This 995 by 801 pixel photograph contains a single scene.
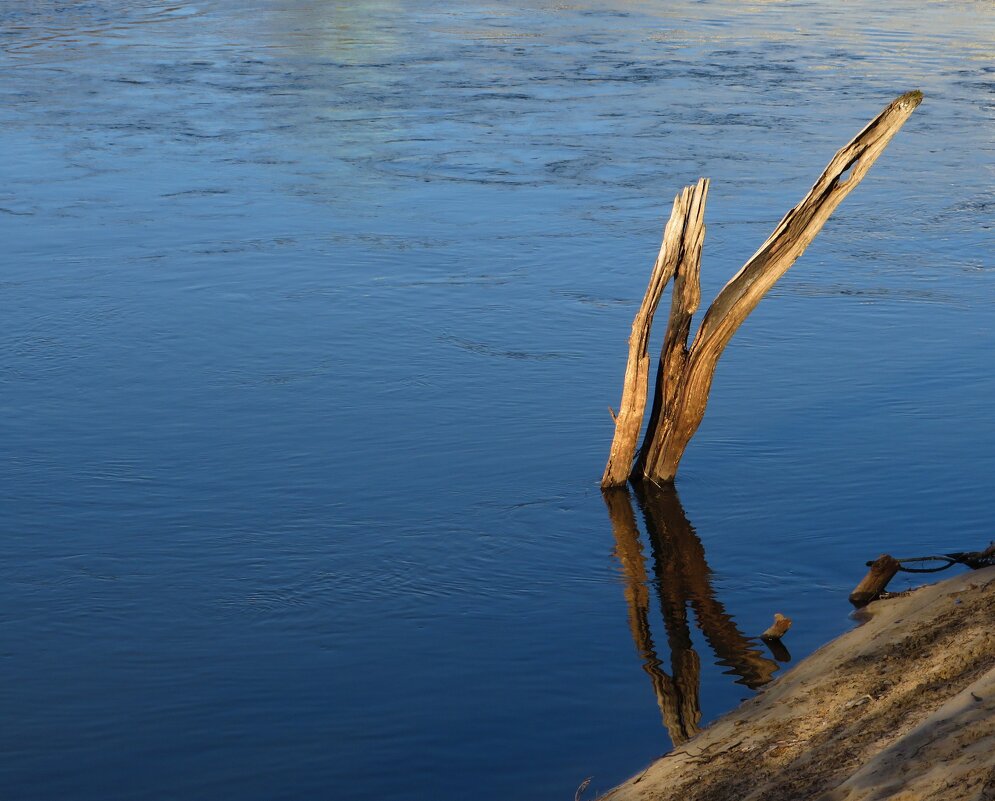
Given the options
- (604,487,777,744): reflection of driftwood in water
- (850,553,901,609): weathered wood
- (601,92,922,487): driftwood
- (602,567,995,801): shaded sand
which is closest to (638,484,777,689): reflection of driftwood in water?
(604,487,777,744): reflection of driftwood in water

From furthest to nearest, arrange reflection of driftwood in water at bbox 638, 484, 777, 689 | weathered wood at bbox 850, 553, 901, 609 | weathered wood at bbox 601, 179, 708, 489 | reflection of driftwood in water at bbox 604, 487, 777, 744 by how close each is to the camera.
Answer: weathered wood at bbox 601, 179, 708, 489 → weathered wood at bbox 850, 553, 901, 609 → reflection of driftwood in water at bbox 638, 484, 777, 689 → reflection of driftwood in water at bbox 604, 487, 777, 744

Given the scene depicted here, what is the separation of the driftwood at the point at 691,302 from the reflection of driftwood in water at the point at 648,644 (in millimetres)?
345

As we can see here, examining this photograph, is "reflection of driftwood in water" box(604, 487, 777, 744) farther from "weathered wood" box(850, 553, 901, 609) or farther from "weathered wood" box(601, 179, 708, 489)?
"weathered wood" box(850, 553, 901, 609)

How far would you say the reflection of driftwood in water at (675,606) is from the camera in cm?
664

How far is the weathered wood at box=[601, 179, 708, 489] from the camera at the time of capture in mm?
7977

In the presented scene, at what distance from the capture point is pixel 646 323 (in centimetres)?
818

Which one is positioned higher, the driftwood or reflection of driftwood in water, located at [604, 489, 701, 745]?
the driftwood

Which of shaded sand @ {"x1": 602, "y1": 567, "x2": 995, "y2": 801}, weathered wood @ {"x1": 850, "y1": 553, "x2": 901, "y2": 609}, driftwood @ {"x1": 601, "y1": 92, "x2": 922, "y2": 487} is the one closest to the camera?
shaded sand @ {"x1": 602, "y1": 567, "x2": 995, "y2": 801}

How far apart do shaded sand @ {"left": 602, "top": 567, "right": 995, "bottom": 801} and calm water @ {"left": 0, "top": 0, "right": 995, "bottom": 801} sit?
527 mm

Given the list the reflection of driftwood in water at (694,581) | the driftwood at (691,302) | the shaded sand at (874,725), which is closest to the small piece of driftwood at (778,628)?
the reflection of driftwood in water at (694,581)

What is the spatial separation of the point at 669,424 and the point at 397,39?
19889mm

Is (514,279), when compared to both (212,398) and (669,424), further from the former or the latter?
(669,424)

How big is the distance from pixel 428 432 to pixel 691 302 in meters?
2.36

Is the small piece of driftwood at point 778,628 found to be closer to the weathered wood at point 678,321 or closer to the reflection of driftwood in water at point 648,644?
the reflection of driftwood in water at point 648,644
